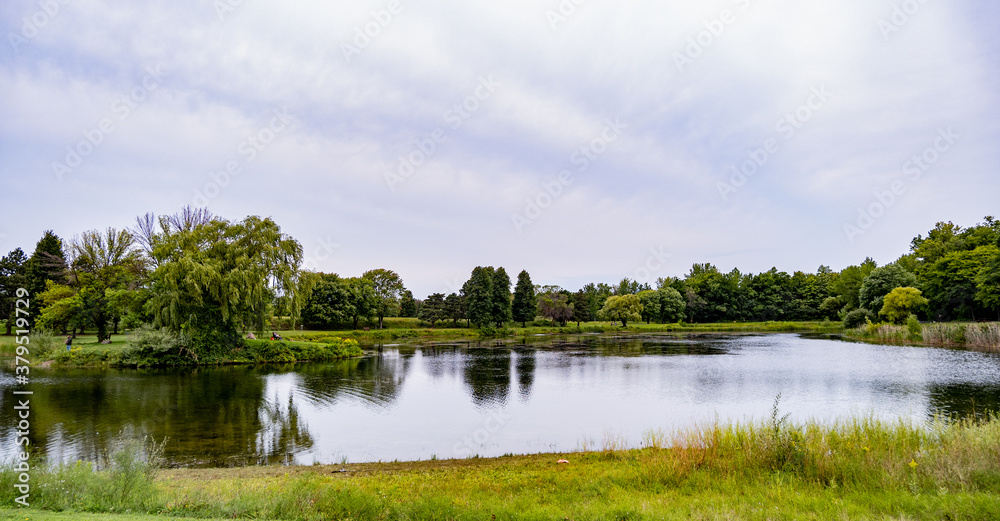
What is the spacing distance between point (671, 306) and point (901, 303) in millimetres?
41635

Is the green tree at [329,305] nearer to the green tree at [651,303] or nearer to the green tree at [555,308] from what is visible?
the green tree at [555,308]

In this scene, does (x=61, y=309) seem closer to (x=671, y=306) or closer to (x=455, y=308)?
(x=455, y=308)

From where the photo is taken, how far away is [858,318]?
66.7 meters

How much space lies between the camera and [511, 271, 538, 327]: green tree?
81938mm

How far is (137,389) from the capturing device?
24.6 m

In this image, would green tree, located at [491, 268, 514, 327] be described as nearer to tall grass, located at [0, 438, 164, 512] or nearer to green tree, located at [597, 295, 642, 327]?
green tree, located at [597, 295, 642, 327]

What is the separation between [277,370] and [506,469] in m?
28.0

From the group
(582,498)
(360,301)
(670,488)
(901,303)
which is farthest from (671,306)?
(582,498)

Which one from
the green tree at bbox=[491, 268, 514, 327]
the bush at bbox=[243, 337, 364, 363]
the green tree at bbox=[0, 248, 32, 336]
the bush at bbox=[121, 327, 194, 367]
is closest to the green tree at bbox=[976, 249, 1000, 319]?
the green tree at bbox=[491, 268, 514, 327]

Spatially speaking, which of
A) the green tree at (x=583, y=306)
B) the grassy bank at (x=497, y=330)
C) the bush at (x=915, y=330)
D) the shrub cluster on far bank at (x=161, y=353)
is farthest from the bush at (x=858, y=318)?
the shrub cluster on far bank at (x=161, y=353)

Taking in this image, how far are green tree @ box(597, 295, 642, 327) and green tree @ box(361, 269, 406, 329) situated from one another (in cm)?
3907

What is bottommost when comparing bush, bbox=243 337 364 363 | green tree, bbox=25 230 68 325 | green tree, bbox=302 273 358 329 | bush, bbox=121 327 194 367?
bush, bbox=243 337 364 363

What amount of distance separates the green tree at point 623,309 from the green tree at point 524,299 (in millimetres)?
17158

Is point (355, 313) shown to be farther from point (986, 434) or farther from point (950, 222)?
point (950, 222)
